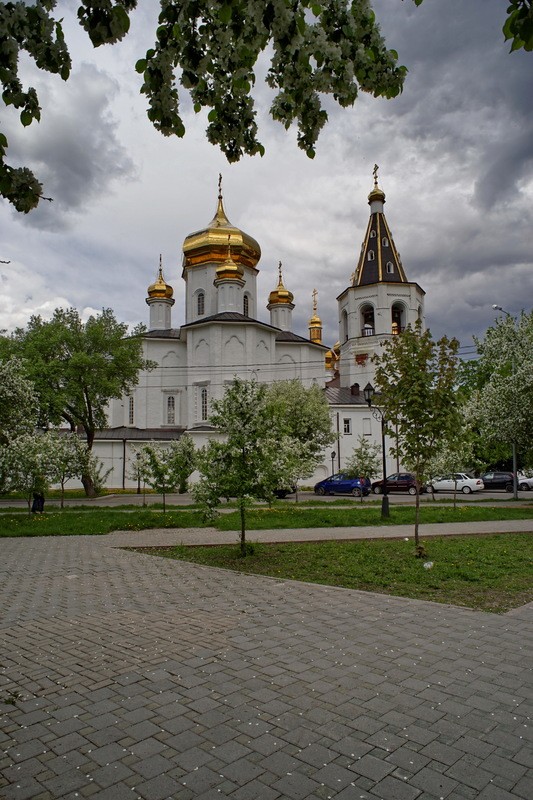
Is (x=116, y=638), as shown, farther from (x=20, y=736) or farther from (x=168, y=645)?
(x=20, y=736)

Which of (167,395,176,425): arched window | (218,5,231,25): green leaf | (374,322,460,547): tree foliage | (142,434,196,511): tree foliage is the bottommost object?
(142,434,196,511): tree foliage

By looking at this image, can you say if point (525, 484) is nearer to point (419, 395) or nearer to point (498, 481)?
point (498, 481)

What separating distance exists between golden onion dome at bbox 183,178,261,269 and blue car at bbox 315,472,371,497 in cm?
2180

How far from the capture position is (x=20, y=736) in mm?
3701

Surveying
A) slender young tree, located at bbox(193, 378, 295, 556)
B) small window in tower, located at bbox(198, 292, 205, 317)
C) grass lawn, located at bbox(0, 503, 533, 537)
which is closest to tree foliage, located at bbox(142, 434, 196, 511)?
grass lawn, located at bbox(0, 503, 533, 537)

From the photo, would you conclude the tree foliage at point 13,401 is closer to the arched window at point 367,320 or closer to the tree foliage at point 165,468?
the tree foliage at point 165,468

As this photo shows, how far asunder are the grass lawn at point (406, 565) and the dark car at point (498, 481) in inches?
1062

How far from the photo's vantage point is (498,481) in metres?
38.8

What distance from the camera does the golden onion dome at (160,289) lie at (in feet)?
170

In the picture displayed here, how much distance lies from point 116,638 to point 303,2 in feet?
18.2

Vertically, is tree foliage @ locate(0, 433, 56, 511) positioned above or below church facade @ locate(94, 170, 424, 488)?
below

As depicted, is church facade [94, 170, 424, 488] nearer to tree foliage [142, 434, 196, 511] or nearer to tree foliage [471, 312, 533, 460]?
tree foliage [471, 312, 533, 460]

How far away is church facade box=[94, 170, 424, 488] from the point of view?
43.8 m

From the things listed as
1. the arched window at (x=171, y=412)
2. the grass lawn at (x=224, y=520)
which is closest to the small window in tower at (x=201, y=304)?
the arched window at (x=171, y=412)
